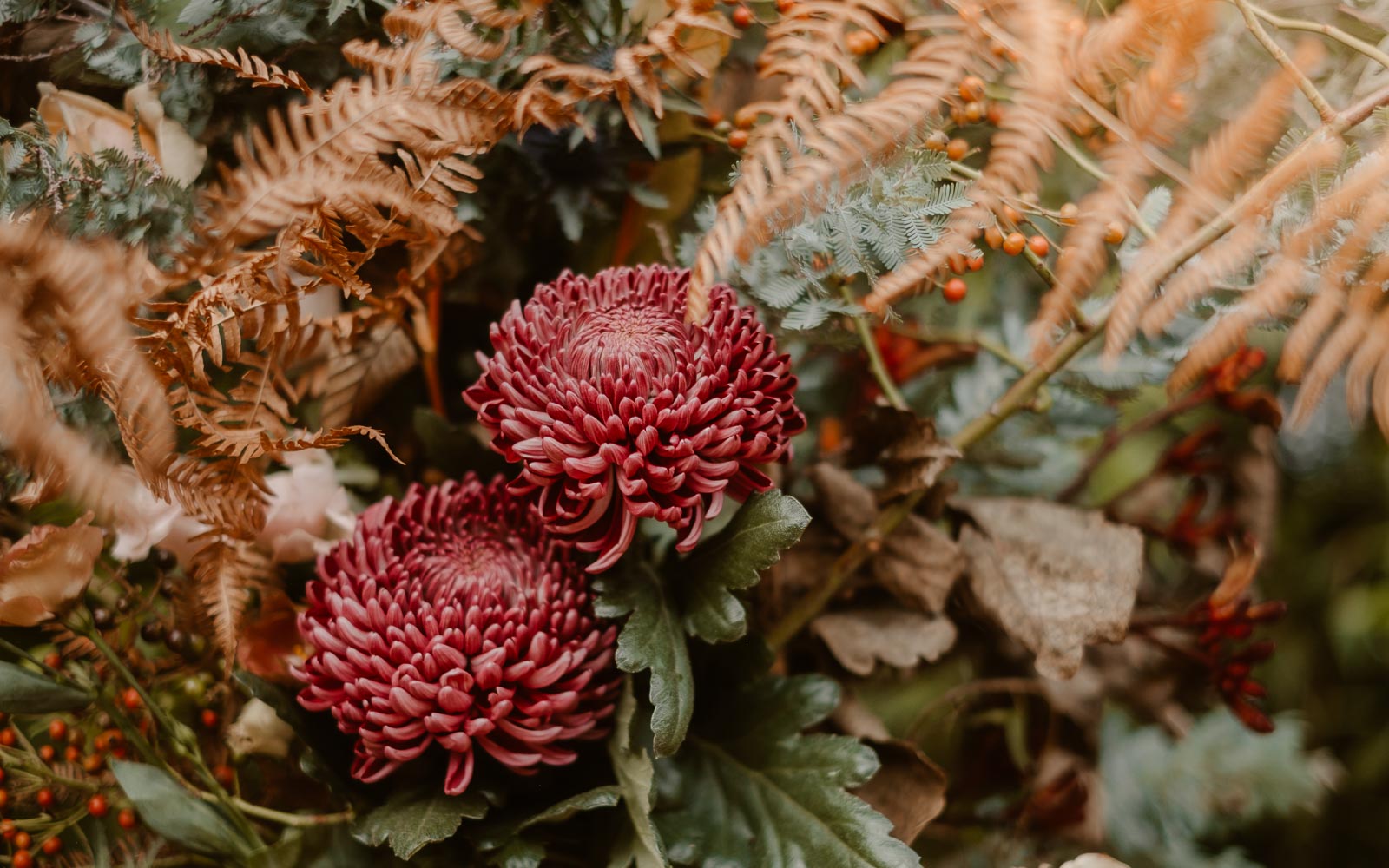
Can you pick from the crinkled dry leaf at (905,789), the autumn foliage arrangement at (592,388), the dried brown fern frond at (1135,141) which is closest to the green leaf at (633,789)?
the autumn foliage arrangement at (592,388)

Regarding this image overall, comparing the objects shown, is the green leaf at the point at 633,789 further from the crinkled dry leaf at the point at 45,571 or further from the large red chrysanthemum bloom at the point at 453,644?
the crinkled dry leaf at the point at 45,571

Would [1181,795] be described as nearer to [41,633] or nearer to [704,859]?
[704,859]

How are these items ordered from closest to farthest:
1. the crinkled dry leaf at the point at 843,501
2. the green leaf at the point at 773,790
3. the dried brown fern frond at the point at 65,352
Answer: the dried brown fern frond at the point at 65,352 → the green leaf at the point at 773,790 → the crinkled dry leaf at the point at 843,501

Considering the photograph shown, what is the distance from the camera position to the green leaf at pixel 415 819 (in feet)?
1.27

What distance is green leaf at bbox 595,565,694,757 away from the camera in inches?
15.1

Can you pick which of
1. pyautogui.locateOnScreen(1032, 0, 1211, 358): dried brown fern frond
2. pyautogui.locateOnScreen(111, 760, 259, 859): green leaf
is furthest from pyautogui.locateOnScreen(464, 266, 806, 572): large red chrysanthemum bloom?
pyautogui.locateOnScreen(111, 760, 259, 859): green leaf

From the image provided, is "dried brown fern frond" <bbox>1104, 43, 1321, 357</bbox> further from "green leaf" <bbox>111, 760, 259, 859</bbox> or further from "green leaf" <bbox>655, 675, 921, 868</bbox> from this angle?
"green leaf" <bbox>111, 760, 259, 859</bbox>

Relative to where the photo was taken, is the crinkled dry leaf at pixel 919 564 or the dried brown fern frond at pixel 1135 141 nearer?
the dried brown fern frond at pixel 1135 141

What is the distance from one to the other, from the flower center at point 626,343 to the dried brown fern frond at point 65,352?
0.16 meters

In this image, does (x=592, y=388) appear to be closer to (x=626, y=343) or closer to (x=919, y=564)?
(x=626, y=343)

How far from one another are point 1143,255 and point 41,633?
1.92 feet

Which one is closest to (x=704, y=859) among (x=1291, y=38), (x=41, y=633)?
(x=41, y=633)

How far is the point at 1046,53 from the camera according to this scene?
0.37 m

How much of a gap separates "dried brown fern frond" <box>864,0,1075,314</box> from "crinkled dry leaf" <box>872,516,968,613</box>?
19 centimetres
